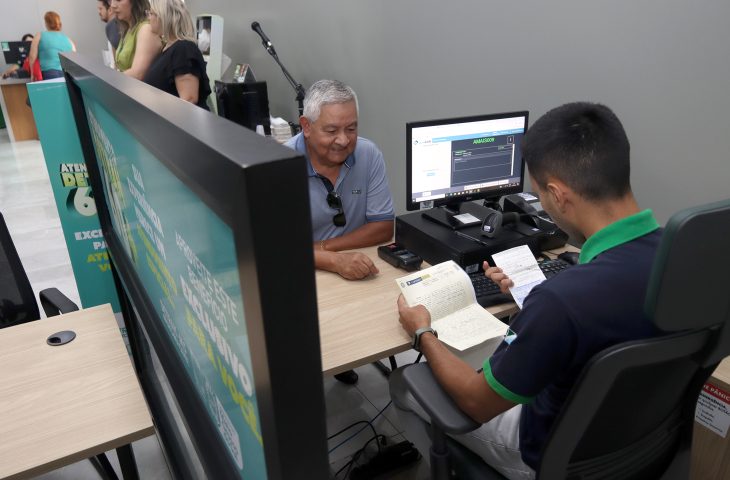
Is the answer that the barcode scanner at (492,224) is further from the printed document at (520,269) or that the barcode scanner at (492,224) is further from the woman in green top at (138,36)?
the woman in green top at (138,36)

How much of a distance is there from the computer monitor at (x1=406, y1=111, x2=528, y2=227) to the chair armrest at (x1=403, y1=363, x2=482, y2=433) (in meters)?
0.75

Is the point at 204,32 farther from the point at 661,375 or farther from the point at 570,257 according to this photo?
the point at 661,375

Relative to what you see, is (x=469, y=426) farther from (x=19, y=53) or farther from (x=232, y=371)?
(x=19, y=53)

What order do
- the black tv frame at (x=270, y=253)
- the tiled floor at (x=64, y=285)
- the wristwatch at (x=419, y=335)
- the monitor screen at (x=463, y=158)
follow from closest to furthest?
the black tv frame at (x=270, y=253), the wristwatch at (x=419, y=335), the monitor screen at (x=463, y=158), the tiled floor at (x=64, y=285)

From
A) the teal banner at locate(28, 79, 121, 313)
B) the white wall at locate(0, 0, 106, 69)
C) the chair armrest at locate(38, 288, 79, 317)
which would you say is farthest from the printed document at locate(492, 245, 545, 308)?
the white wall at locate(0, 0, 106, 69)

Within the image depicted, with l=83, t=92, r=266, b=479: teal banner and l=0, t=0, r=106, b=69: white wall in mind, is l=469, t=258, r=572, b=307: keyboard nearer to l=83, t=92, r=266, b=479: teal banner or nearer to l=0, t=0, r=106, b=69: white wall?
l=83, t=92, r=266, b=479: teal banner

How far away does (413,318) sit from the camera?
4.41ft

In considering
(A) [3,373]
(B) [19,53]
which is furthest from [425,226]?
(B) [19,53]

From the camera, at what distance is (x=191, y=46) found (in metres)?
2.71

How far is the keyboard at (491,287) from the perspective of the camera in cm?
151

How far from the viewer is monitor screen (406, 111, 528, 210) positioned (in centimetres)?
176

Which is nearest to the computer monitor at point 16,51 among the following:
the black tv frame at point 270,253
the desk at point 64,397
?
the desk at point 64,397

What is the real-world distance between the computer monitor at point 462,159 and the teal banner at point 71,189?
118 centimetres

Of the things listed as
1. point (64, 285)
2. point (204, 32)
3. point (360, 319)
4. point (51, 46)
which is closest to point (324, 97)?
point (360, 319)
